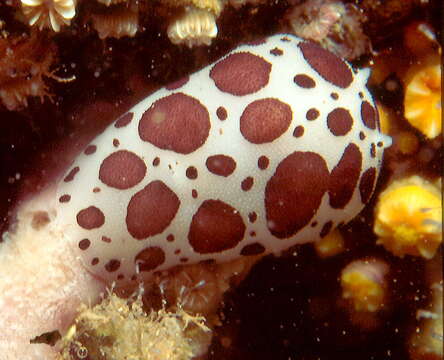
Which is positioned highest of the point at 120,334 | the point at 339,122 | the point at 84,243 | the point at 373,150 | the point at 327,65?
the point at 327,65

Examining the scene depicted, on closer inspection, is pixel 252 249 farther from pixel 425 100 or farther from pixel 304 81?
pixel 425 100

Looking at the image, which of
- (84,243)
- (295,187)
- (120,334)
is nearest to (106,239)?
(84,243)

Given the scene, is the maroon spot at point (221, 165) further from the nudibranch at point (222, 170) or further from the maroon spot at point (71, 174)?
the maroon spot at point (71, 174)

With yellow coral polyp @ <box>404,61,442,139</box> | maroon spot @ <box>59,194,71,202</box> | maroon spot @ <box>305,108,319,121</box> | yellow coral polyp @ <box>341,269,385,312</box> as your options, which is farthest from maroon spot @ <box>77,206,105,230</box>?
yellow coral polyp @ <box>404,61,442,139</box>

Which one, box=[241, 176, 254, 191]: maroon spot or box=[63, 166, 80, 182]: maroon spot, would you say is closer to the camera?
box=[241, 176, 254, 191]: maroon spot

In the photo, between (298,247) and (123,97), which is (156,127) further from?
(298,247)

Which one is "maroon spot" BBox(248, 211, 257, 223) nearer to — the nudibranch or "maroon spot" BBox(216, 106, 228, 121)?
the nudibranch
